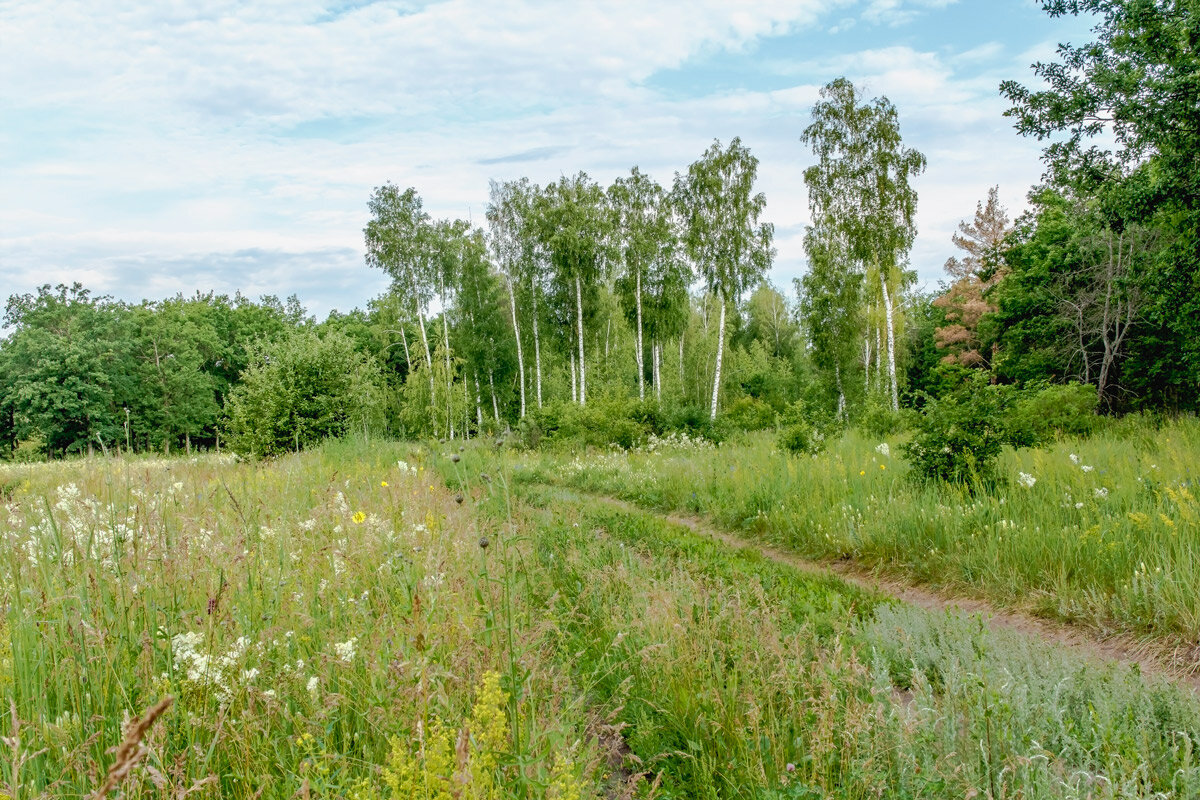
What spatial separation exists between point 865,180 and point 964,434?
19206mm

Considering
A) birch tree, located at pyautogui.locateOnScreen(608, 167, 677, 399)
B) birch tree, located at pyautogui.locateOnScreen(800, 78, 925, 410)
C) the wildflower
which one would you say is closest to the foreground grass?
the wildflower

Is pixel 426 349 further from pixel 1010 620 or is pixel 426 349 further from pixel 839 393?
pixel 1010 620

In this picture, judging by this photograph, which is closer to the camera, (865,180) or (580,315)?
(865,180)

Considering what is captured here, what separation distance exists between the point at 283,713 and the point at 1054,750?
122 inches

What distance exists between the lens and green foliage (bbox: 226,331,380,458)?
54.6 feet

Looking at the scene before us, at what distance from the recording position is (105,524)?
366 centimetres

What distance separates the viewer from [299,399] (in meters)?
17.1

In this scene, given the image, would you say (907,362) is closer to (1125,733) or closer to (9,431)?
(1125,733)

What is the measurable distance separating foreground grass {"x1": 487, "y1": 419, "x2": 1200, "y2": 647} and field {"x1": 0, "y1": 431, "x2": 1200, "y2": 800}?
0.03 m

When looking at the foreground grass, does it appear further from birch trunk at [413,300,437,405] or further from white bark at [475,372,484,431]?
white bark at [475,372,484,431]

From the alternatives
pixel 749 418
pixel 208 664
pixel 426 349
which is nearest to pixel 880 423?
pixel 749 418

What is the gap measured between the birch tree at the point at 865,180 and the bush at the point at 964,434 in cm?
1597

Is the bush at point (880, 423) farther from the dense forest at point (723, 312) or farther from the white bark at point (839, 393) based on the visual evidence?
the white bark at point (839, 393)

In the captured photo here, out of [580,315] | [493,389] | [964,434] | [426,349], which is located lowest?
[964,434]
